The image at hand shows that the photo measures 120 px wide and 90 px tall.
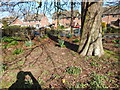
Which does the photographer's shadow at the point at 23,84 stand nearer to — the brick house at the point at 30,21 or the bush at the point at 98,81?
the bush at the point at 98,81

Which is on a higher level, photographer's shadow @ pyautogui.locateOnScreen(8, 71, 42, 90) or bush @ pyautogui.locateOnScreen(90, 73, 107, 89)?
bush @ pyautogui.locateOnScreen(90, 73, 107, 89)

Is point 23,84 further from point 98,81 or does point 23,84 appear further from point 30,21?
point 30,21

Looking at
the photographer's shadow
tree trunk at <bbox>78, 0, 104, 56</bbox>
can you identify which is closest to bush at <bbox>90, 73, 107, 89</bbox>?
the photographer's shadow

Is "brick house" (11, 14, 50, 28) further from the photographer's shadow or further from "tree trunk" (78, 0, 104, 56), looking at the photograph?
the photographer's shadow

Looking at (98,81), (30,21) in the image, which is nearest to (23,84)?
(98,81)

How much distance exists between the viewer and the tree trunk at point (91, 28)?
4649 mm

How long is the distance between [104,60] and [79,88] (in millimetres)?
2435

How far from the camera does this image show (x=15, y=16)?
960cm

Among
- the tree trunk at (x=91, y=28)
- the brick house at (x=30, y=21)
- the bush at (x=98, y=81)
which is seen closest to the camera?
the bush at (x=98, y=81)

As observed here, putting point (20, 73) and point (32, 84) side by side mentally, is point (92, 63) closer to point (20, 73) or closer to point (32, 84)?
point (32, 84)

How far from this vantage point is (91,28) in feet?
15.9

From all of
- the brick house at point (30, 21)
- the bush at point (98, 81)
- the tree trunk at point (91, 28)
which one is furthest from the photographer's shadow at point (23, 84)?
the brick house at point (30, 21)

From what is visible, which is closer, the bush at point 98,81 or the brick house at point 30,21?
the bush at point 98,81

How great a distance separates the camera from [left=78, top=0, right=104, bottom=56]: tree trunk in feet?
15.3
